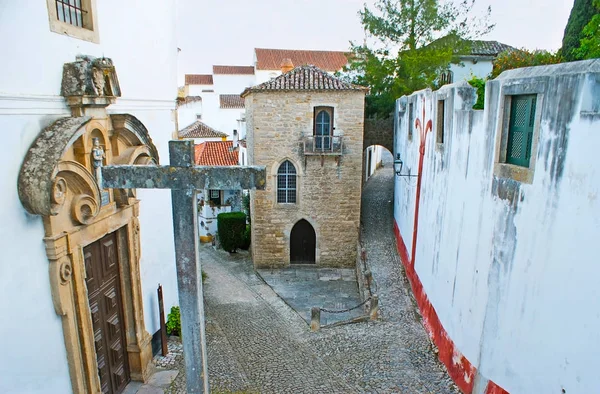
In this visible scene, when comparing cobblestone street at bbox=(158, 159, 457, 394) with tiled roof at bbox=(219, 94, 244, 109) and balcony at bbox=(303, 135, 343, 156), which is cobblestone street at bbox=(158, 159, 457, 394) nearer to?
balcony at bbox=(303, 135, 343, 156)

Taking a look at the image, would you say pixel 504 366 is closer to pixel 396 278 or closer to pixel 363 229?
pixel 396 278

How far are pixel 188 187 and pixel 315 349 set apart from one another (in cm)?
→ 624

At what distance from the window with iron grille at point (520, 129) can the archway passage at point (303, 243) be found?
10.5 metres

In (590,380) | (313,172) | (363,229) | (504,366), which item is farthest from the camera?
(363,229)

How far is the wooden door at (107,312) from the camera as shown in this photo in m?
5.72

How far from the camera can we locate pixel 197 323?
377 cm

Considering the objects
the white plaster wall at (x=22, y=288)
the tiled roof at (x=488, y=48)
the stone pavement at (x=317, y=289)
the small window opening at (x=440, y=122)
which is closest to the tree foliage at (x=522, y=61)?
the small window opening at (x=440, y=122)

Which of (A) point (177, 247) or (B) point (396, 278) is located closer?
(A) point (177, 247)

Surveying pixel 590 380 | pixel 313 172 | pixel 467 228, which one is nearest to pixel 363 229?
pixel 313 172

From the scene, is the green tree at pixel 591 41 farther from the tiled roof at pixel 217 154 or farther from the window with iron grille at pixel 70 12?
the tiled roof at pixel 217 154

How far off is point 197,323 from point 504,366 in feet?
12.8

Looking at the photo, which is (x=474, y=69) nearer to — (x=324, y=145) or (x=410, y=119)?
(x=410, y=119)

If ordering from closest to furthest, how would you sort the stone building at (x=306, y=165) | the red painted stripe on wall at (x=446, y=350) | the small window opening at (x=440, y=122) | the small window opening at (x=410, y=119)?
the red painted stripe on wall at (x=446, y=350), the small window opening at (x=440, y=122), the small window opening at (x=410, y=119), the stone building at (x=306, y=165)

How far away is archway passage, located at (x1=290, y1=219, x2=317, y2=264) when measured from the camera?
51.8ft
